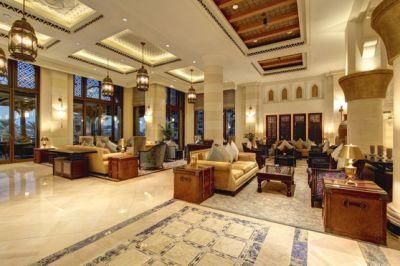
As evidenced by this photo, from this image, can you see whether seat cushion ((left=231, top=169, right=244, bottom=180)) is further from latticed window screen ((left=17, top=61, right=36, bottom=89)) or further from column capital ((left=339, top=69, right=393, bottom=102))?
latticed window screen ((left=17, top=61, right=36, bottom=89))

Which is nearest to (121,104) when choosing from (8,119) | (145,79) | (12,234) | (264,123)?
(8,119)

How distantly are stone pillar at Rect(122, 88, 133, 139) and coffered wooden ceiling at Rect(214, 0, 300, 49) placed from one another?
8361mm

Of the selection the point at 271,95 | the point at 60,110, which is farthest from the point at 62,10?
the point at 271,95

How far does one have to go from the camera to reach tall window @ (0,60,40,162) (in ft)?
25.3

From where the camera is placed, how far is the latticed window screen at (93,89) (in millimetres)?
10297

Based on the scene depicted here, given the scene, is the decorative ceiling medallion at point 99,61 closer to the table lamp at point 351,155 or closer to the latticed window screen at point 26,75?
the latticed window screen at point 26,75

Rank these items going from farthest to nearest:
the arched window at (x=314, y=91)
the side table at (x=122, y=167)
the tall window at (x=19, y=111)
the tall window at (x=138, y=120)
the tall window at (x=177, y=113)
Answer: the tall window at (x=177, y=113) → the tall window at (x=138, y=120) → the arched window at (x=314, y=91) → the tall window at (x=19, y=111) → the side table at (x=122, y=167)

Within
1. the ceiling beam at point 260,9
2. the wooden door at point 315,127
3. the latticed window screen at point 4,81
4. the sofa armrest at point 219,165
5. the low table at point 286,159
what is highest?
the ceiling beam at point 260,9

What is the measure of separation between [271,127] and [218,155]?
7583 millimetres

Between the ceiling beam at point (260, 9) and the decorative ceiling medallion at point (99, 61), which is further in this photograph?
the decorative ceiling medallion at point (99, 61)

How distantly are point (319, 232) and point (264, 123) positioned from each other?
915 centimetres

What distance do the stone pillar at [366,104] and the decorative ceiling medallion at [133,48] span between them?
226 inches

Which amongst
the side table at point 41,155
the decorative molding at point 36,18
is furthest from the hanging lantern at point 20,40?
the side table at point 41,155

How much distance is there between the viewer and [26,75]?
8148 millimetres
